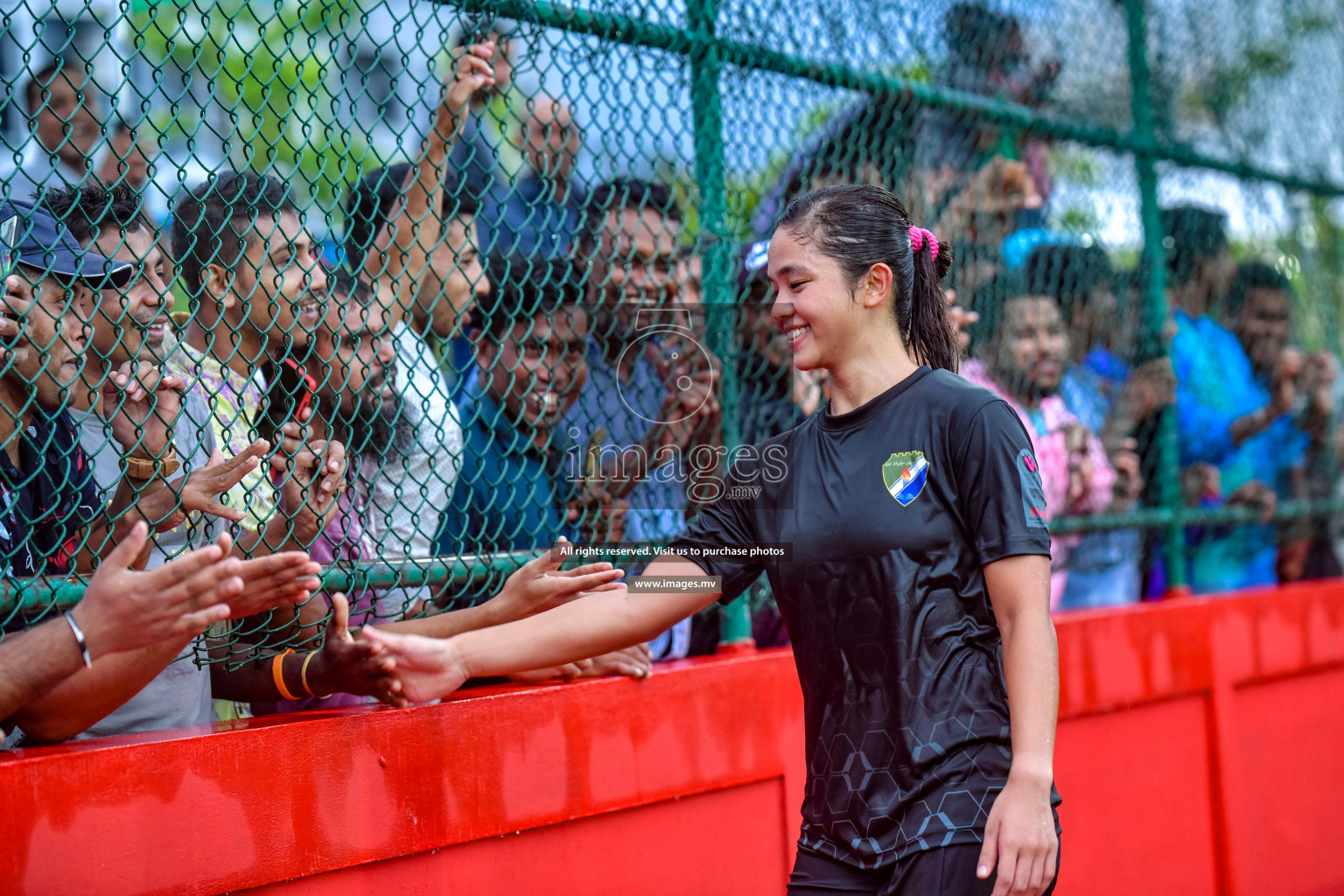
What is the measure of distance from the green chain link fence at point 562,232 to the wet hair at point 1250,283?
1.04 ft

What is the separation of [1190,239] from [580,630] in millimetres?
4026

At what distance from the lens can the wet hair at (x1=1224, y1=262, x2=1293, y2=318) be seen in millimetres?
5539

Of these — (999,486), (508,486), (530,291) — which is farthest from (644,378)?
(999,486)

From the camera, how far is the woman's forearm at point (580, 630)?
2.44 metres

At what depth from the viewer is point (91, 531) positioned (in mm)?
2441

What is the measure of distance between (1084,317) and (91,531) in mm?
3813

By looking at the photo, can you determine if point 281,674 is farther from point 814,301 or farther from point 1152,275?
point 1152,275

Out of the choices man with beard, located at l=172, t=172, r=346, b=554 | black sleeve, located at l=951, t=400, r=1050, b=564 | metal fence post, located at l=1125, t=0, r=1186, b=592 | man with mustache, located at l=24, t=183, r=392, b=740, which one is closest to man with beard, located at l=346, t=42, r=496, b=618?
man with beard, located at l=172, t=172, r=346, b=554

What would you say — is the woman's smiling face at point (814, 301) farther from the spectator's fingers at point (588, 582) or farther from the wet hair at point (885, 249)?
the spectator's fingers at point (588, 582)

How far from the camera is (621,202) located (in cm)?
350

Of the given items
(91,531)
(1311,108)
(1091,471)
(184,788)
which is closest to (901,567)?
(184,788)

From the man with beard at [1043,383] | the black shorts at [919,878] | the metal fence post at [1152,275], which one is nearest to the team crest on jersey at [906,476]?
the black shorts at [919,878]

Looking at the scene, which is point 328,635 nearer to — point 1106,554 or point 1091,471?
point 1091,471

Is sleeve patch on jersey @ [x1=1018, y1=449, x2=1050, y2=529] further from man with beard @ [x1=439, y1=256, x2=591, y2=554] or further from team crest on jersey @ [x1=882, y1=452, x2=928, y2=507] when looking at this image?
man with beard @ [x1=439, y1=256, x2=591, y2=554]
